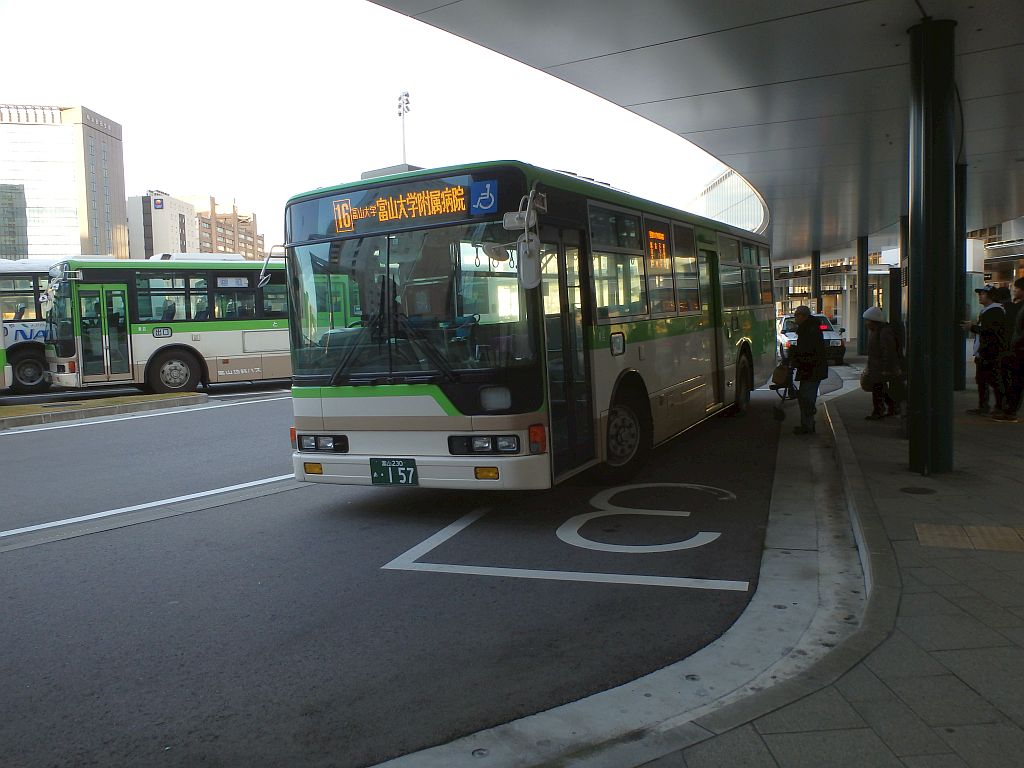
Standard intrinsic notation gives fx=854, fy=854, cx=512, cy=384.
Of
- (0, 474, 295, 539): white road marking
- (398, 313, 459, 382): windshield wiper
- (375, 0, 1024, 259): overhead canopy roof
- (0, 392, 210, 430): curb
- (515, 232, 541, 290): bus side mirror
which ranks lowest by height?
(0, 474, 295, 539): white road marking

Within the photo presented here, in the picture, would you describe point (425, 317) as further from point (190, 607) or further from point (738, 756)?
point (738, 756)

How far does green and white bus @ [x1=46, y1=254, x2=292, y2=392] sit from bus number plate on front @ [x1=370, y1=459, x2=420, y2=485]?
11933mm

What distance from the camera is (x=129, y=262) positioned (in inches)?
757

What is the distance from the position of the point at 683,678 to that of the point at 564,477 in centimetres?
319

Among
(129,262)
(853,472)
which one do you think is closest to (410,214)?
(853,472)

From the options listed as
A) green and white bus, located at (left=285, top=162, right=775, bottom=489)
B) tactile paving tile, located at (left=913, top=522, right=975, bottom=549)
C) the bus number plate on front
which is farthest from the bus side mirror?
tactile paving tile, located at (left=913, top=522, right=975, bottom=549)

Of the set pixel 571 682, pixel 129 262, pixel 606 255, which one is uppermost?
pixel 129 262

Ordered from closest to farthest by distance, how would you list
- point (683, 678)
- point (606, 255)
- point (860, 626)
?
point (683, 678) < point (860, 626) < point (606, 255)

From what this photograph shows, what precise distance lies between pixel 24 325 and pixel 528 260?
740 inches

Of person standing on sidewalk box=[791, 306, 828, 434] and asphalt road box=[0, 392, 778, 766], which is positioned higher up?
person standing on sidewalk box=[791, 306, 828, 434]

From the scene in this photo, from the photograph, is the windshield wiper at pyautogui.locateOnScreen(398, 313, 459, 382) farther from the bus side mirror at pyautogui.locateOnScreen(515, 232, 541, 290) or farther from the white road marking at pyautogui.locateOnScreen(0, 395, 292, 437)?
the white road marking at pyautogui.locateOnScreen(0, 395, 292, 437)

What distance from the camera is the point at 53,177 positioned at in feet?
494

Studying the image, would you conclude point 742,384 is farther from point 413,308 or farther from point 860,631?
point 860,631

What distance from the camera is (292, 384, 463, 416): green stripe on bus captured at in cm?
681
